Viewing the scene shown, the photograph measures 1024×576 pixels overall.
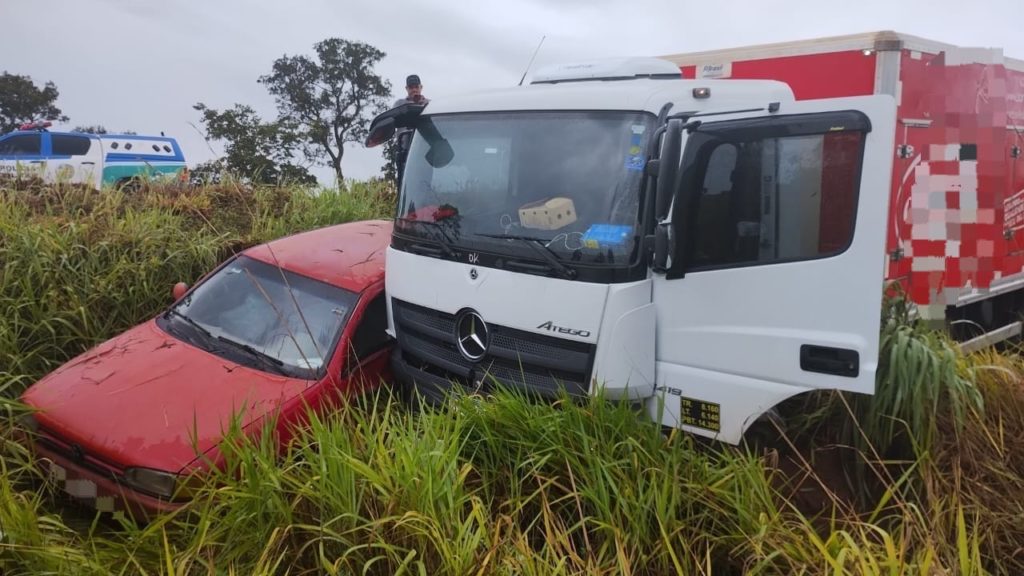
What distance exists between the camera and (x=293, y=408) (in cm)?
367

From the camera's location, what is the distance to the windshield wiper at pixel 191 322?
440 cm

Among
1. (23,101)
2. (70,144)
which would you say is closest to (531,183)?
(70,144)

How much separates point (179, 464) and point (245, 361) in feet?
3.15

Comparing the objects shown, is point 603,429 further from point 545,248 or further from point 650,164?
point 650,164

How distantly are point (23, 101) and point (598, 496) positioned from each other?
95.3ft

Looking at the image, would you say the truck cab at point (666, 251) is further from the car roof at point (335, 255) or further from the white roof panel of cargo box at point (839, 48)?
the white roof panel of cargo box at point (839, 48)

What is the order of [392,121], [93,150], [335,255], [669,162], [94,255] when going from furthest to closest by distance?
1. [93,150]
2. [94,255]
3. [335,255]
4. [392,121]
5. [669,162]

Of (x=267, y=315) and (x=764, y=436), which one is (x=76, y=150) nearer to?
(x=267, y=315)

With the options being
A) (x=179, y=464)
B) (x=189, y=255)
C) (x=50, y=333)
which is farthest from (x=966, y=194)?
(x=50, y=333)

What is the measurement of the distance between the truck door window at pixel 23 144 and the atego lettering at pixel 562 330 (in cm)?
1644

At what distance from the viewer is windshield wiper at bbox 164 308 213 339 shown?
4.40 metres

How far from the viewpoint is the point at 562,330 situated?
139 inches

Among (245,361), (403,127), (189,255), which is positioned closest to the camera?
(245,361)

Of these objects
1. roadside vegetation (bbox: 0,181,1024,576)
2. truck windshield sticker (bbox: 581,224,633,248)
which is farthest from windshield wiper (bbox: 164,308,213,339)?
truck windshield sticker (bbox: 581,224,633,248)
